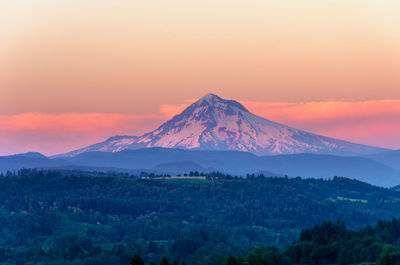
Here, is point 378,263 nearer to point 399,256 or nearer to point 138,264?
point 399,256

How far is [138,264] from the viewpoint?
17000cm

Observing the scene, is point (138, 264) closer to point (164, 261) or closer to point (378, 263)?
point (164, 261)

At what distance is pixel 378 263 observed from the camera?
196500 mm

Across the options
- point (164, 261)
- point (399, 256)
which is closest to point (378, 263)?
point (399, 256)

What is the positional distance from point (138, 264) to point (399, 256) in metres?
61.9

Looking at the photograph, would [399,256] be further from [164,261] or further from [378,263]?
[164,261]

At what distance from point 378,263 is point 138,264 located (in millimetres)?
58702

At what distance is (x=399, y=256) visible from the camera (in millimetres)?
195000

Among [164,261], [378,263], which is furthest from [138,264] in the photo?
[378,263]

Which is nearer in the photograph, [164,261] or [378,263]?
[164,261]

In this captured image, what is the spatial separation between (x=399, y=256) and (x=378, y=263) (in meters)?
4.97

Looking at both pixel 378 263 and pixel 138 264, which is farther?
pixel 378 263

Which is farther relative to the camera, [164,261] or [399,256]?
[399,256]
